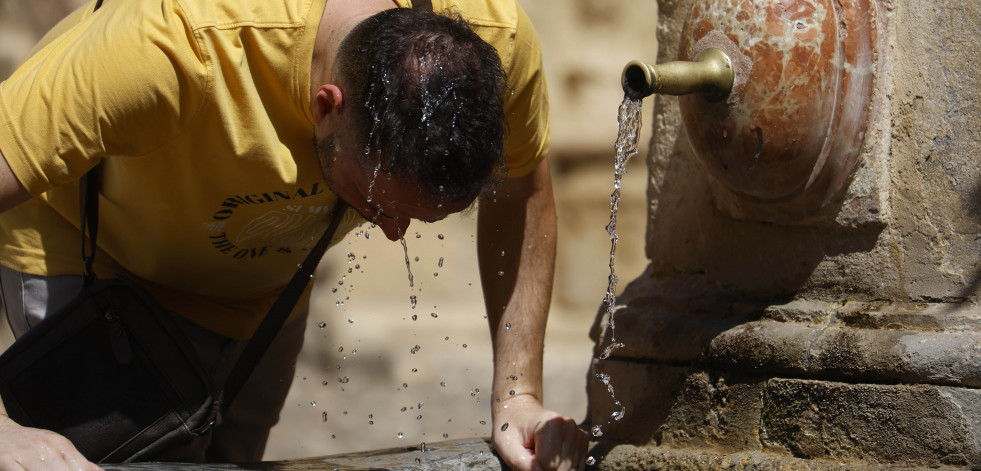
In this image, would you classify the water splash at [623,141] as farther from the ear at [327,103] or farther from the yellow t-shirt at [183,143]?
the ear at [327,103]

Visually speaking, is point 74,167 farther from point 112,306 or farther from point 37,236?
point 37,236

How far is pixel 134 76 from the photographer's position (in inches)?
58.0

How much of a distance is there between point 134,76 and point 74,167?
16 cm

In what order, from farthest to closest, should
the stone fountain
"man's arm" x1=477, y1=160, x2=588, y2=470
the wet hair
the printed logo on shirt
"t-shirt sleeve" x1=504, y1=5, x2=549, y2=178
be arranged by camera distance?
"man's arm" x1=477, y1=160, x2=588, y2=470 → "t-shirt sleeve" x1=504, y1=5, x2=549, y2=178 → the printed logo on shirt → the stone fountain → the wet hair

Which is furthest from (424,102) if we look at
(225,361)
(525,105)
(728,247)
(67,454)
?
(225,361)

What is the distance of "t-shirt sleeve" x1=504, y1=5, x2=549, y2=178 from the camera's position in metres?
1.89

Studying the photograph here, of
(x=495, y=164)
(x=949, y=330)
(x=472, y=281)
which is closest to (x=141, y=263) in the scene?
(x=495, y=164)

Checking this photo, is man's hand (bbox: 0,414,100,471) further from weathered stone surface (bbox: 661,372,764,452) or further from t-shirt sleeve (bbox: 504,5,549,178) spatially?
weathered stone surface (bbox: 661,372,764,452)

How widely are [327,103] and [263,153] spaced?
13 centimetres

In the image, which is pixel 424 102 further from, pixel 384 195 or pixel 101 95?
pixel 101 95

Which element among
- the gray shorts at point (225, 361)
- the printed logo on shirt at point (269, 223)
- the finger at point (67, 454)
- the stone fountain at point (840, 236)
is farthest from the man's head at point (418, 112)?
the gray shorts at point (225, 361)

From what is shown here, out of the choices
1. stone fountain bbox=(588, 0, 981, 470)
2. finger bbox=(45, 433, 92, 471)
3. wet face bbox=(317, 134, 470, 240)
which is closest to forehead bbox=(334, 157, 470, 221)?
wet face bbox=(317, 134, 470, 240)

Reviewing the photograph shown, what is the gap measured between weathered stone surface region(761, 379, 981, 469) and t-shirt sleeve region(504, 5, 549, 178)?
1.94ft

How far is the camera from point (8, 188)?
149 centimetres
